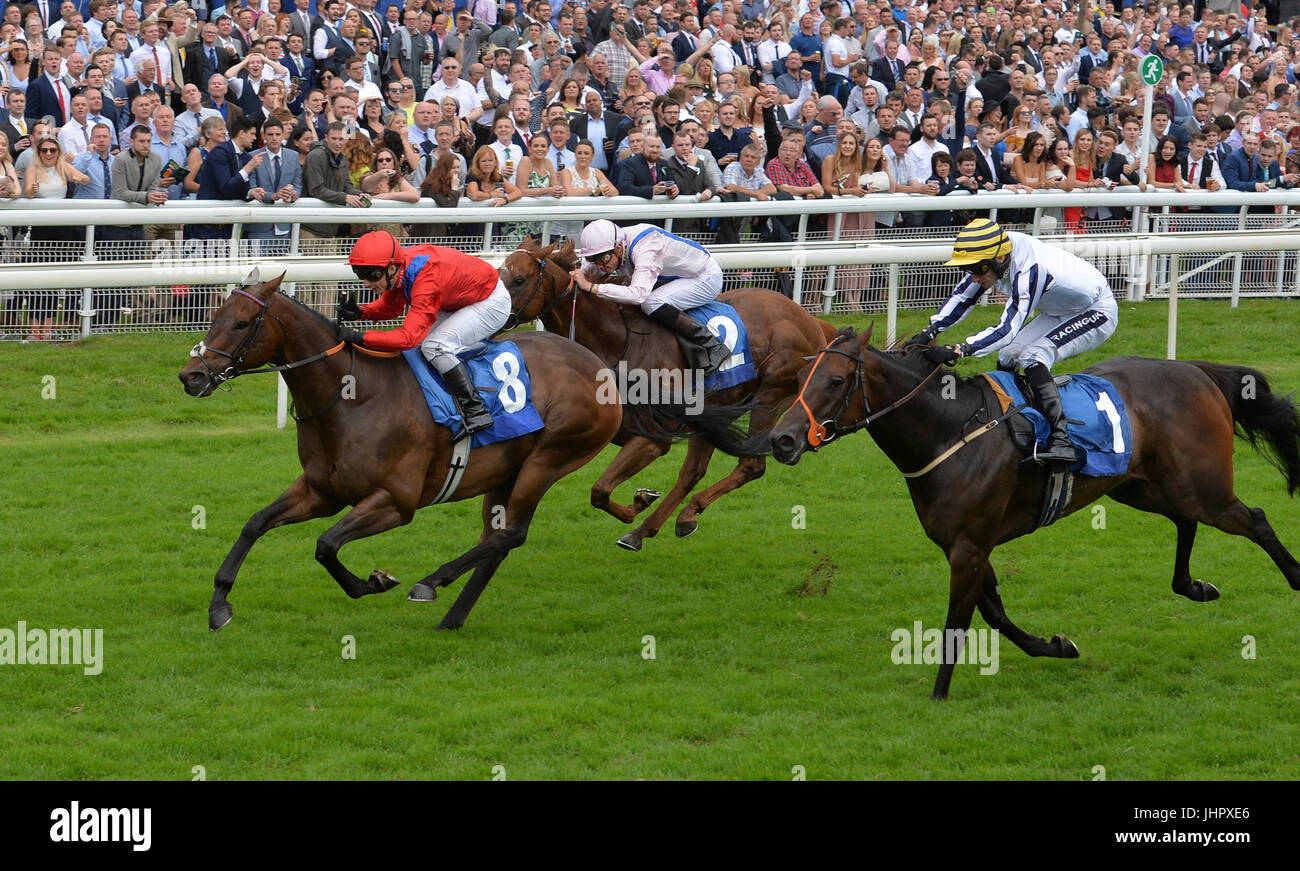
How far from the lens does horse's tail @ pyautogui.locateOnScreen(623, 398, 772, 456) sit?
7.91 m

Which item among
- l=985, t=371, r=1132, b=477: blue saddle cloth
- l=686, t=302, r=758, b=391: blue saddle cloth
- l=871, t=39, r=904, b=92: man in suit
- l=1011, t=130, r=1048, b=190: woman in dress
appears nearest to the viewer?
l=985, t=371, r=1132, b=477: blue saddle cloth

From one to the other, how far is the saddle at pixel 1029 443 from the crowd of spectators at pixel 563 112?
5.23m

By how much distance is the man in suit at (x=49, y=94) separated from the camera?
11.1 meters

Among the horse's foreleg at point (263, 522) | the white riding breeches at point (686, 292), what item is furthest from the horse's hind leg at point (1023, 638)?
the horse's foreleg at point (263, 522)

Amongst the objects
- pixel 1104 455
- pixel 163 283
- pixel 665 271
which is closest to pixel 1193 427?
pixel 1104 455

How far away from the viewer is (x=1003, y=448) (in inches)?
249

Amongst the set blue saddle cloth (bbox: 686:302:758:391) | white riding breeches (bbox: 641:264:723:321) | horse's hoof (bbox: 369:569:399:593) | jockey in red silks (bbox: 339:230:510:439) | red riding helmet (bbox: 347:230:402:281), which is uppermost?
red riding helmet (bbox: 347:230:402:281)

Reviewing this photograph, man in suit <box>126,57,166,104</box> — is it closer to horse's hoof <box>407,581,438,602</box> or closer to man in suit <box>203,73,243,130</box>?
man in suit <box>203,73,243,130</box>

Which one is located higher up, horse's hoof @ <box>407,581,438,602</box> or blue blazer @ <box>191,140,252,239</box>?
blue blazer @ <box>191,140,252,239</box>

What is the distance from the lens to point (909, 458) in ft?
20.6

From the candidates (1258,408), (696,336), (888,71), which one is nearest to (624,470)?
(696,336)

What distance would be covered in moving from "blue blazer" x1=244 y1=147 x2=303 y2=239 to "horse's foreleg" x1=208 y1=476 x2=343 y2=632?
4086 millimetres

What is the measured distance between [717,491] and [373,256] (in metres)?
2.51

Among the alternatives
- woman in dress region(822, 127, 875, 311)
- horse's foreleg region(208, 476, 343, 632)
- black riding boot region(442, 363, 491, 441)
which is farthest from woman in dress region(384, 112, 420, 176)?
horse's foreleg region(208, 476, 343, 632)
